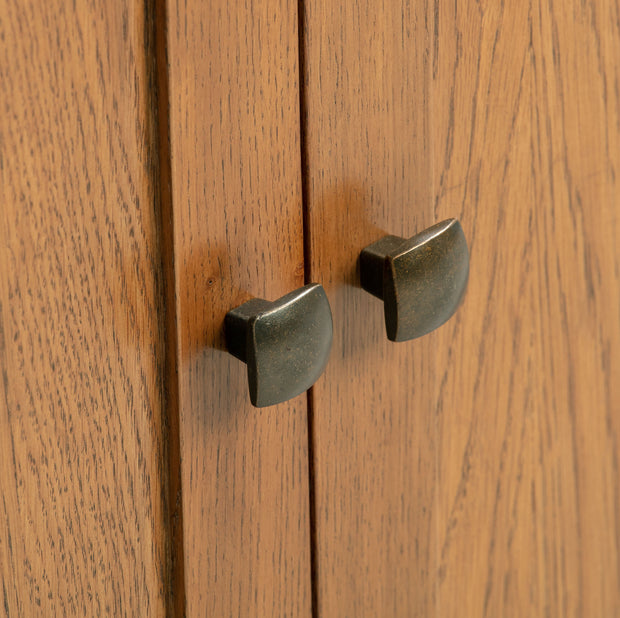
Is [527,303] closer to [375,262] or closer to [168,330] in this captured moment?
[375,262]

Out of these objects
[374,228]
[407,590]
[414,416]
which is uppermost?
[374,228]

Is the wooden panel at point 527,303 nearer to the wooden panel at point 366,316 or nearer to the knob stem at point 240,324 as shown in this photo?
the wooden panel at point 366,316

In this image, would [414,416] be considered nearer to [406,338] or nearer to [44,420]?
[406,338]

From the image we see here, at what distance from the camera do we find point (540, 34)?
0.45 metres

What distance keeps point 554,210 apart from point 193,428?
264 mm

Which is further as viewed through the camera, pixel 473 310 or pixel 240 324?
pixel 473 310

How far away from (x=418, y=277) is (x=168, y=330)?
12 cm

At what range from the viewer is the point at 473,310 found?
0.46 metres

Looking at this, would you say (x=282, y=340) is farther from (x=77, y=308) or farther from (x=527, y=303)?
(x=527, y=303)

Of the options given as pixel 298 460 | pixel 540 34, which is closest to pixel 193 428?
pixel 298 460

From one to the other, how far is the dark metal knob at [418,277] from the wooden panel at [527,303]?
50mm

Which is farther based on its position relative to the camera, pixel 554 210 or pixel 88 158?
pixel 554 210

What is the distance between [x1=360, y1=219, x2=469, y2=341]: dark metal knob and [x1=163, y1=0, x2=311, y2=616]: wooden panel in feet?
0.13

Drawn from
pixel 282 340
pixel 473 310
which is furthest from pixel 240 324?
pixel 473 310
